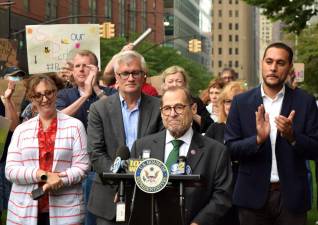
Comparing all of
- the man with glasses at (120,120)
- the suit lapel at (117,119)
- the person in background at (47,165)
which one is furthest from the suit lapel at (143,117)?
the person in background at (47,165)

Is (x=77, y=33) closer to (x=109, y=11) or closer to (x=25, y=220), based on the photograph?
(x=25, y=220)

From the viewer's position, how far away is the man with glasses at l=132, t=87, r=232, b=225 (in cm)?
484

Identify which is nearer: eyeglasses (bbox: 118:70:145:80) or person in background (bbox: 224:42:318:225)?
person in background (bbox: 224:42:318:225)

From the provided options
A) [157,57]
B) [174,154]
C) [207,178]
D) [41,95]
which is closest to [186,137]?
[174,154]

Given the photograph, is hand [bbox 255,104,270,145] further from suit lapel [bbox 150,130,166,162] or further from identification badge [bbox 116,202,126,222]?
identification badge [bbox 116,202,126,222]

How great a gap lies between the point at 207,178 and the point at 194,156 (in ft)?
0.55

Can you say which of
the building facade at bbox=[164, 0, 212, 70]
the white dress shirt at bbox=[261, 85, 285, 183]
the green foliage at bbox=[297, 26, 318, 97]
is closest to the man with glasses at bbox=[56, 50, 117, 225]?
the white dress shirt at bbox=[261, 85, 285, 183]

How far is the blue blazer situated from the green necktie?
676 millimetres

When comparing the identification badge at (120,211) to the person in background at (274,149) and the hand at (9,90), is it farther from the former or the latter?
the hand at (9,90)

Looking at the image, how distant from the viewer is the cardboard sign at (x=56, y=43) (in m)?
11.3

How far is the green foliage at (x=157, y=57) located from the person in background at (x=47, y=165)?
114 ft

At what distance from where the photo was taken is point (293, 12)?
20297mm

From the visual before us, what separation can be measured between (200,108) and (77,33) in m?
4.10

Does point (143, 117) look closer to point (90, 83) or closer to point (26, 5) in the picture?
point (90, 83)
